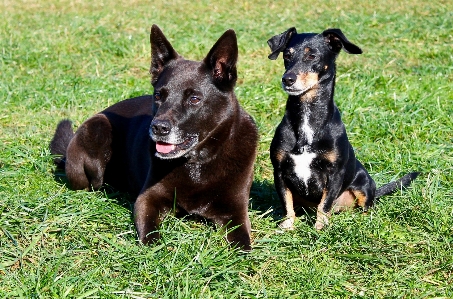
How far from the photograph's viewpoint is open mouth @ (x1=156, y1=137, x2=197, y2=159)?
4.12 m

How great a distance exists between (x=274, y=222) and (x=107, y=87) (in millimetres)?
3927

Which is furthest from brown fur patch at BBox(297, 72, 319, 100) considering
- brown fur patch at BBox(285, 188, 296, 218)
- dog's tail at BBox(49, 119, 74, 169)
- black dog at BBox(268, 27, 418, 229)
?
dog's tail at BBox(49, 119, 74, 169)

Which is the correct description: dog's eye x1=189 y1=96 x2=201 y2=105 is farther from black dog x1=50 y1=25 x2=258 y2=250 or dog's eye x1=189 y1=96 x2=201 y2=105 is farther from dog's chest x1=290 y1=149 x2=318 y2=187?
dog's chest x1=290 y1=149 x2=318 y2=187

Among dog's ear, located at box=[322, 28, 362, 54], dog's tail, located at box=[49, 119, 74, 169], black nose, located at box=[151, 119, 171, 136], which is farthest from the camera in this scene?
dog's tail, located at box=[49, 119, 74, 169]

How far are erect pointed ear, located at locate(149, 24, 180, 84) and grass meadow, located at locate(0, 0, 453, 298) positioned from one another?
101 cm

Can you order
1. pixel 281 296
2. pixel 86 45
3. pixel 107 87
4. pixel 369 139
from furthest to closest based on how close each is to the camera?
pixel 86 45 < pixel 107 87 < pixel 369 139 < pixel 281 296

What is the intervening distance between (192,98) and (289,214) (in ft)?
3.70

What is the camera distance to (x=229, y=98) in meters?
4.37

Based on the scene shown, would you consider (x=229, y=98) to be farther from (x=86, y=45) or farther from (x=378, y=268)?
(x=86, y=45)

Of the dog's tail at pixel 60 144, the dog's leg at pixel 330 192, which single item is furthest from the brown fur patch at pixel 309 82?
the dog's tail at pixel 60 144

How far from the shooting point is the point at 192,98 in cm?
418

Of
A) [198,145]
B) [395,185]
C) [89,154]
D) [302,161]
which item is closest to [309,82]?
[302,161]

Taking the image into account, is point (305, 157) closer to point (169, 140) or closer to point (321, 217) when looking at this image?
point (321, 217)

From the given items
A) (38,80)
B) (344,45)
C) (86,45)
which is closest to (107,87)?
(38,80)
